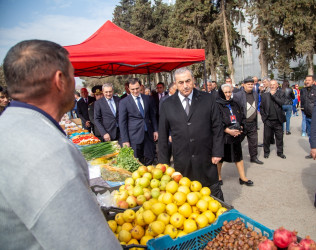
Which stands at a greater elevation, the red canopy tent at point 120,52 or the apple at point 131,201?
the red canopy tent at point 120,52

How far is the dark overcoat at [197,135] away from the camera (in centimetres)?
301

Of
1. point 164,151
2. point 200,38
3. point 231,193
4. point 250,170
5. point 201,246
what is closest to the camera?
point 201,246

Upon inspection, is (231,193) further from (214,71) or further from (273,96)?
(214,71)

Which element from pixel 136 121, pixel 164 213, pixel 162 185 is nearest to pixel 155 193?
pixel 162 185

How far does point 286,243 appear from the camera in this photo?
1.36 m

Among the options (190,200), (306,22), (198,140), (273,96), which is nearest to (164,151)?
(198,140)

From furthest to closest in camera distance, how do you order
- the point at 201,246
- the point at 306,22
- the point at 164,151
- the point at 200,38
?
the point at 200,38
the point at 306,22
the point at 164,151
the point at 201,246

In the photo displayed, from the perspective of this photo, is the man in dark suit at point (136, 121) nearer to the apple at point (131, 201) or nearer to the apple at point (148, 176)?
the apple at point (148, 176)

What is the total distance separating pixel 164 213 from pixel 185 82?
1741 mm

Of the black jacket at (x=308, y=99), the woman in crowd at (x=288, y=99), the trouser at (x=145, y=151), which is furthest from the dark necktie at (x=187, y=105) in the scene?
the woman in crowd at (x=288, y=99)

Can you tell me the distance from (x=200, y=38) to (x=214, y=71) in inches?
158

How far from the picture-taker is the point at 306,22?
2058 cm

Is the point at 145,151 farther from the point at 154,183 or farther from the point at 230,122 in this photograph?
the point at 154,183

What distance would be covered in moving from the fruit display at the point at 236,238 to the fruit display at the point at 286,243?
0.09 m
